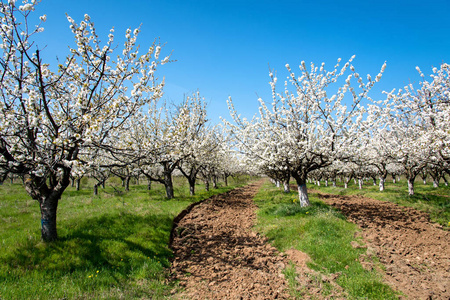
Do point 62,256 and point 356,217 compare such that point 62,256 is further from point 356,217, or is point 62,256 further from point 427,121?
point 427,121

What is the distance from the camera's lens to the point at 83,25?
681cm

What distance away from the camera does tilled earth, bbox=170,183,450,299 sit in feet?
18.5

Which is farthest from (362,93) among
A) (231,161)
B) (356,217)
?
(231,161)

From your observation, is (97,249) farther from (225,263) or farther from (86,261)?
(225,263)

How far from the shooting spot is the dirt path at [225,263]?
18.8 feet

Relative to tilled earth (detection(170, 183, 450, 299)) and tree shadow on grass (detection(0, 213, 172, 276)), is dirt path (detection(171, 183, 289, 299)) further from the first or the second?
tree shadow on grass (detection(0, 213, 172, 276))

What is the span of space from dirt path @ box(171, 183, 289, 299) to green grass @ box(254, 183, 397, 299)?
59 centimetres

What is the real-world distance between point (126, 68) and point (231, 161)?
35.2 m

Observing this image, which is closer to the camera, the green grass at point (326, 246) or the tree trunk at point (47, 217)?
the green grass at point (326, 246)

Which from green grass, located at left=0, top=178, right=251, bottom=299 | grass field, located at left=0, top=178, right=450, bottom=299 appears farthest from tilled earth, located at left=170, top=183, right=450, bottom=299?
green grass, located at left=0, top=178, right=251, bottom=299

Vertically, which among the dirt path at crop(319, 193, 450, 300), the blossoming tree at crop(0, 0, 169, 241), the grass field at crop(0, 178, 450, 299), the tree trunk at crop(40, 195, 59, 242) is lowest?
the dirt path at crop(319, 193, 450, 300)

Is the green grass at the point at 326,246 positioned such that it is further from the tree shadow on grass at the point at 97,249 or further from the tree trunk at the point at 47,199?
the tree trunk at the point at 47,199

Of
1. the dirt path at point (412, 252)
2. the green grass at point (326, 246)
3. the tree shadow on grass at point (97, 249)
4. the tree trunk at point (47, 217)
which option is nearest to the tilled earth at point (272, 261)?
the dirt path at point (412, 252)

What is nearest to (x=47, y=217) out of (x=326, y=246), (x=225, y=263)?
(x=225, y=263)
